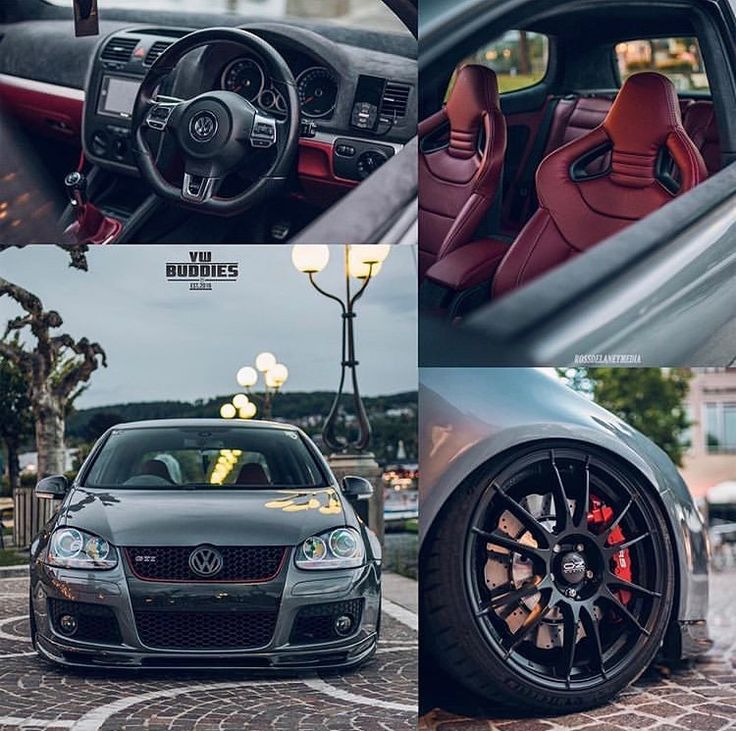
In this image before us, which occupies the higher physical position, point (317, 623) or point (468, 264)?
point (468, 264)

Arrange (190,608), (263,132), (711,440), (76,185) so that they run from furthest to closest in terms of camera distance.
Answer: (711,440) < (76,185) < (263,132) < (190,608)

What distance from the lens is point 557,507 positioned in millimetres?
5129

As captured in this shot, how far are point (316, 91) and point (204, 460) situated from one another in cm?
151

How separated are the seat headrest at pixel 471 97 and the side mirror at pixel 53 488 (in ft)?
6.93

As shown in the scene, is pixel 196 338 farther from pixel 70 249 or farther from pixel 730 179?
pixel 730 179

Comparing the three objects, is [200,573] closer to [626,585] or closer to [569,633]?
[569,633]

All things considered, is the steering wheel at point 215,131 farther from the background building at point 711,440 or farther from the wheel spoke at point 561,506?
the background building at point 711,440

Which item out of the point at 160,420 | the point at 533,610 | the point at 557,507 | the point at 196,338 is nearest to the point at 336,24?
the point at 196,338

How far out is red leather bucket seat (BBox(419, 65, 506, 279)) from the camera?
199 inches

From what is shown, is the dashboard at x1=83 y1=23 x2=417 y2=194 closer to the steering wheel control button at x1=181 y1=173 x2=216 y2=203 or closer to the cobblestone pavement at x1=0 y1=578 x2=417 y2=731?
the steering wheel control button at x1=181 y1=173 x2=216 y2=203

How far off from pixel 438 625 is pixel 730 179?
2117 millimetres

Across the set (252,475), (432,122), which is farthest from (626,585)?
(432,122)

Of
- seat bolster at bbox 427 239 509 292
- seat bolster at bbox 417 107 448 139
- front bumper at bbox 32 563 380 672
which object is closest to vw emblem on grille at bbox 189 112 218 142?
seat bolster at bbox 417 107 448 139

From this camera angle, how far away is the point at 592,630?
5.10 metres
